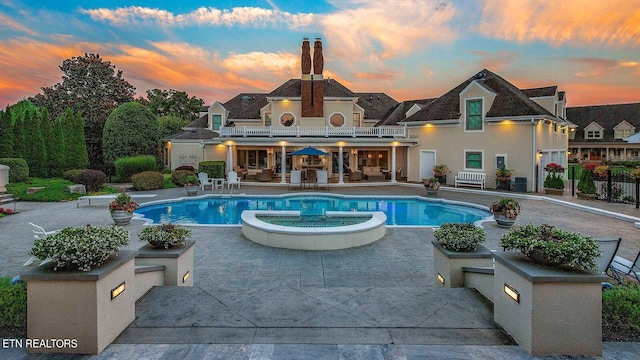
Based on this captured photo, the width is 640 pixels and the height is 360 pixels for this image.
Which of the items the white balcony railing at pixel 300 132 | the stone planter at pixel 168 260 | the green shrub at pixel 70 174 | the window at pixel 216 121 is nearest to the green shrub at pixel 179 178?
the white balcony railing at pixel 300 132

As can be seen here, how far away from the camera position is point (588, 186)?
15789mm

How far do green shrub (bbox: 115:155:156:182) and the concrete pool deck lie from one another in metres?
17.6

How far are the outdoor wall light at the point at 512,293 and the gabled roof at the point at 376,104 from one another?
27520 millimetres

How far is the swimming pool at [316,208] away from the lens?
12977 mm

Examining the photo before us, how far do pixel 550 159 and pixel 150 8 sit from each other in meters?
26.3

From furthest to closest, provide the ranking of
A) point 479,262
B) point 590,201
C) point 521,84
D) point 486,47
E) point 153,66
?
point 521,84 < point 153,66 < point 486,47 < point 590,201 < point 479,262

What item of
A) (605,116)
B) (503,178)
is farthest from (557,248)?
(605,116)

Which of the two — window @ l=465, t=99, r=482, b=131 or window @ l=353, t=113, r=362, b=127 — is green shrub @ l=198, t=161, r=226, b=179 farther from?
window @ l=465, t=99, r=482, b=131

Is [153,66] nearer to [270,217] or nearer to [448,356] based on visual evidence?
[270,217]

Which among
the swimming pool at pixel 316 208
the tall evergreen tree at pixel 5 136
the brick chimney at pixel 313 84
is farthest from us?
the brick chimney at pixel 313 84

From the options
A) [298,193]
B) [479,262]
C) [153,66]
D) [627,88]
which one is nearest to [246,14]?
[153,66]

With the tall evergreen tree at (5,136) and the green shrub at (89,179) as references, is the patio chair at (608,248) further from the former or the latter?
the tall evergreen tree at (5,136)

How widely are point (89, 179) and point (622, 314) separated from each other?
2202 cm

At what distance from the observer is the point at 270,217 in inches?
436
